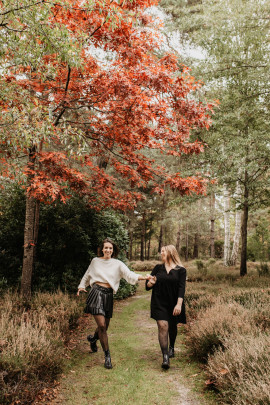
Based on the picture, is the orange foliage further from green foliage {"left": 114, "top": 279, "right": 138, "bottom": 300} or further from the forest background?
green foliage {"left": 114, "top": 279, "right": 138, "bottom": 300}

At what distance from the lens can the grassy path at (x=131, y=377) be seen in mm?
3523

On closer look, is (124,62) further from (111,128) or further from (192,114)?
(192,114)

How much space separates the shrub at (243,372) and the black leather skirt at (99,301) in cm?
169

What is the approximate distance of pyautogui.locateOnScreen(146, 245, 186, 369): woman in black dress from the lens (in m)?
4.46

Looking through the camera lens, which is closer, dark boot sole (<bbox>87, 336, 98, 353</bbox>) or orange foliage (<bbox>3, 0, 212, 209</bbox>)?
dark boot sole (<bbox>87, 336, 98, 353</bbox>)

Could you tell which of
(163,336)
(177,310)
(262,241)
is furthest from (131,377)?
(262,241)

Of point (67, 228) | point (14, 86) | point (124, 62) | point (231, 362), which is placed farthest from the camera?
point (67, 228)

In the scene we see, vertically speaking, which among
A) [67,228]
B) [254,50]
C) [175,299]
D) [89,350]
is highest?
[254,50]

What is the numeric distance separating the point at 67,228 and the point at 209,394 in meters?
6.23

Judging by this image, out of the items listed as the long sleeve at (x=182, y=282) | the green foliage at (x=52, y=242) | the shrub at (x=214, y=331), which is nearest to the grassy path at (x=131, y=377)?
the shrub at (x=214, y=331)

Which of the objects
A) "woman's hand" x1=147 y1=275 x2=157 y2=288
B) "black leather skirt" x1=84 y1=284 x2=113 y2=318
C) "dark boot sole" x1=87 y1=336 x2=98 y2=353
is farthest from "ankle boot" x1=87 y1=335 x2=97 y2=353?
"woman's hand" x1=147 y1=275 x2=157 y2=288

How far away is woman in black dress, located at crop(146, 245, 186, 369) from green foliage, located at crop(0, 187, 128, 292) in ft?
15.3

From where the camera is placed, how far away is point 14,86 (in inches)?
176

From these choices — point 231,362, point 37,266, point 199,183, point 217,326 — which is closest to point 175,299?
point 217,326
